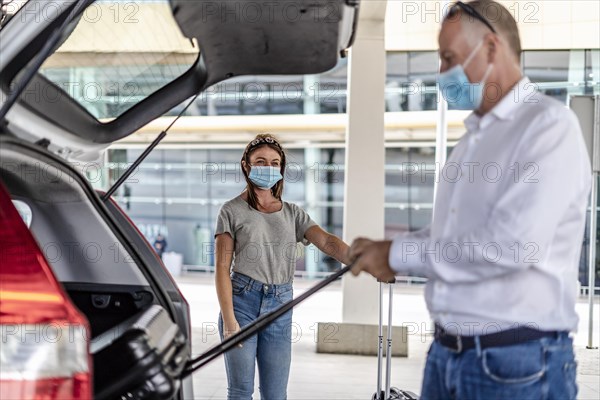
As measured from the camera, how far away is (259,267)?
139 inches

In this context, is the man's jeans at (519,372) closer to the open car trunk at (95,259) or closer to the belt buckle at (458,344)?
the belt buckle at (458,344)

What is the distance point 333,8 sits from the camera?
6.66ft

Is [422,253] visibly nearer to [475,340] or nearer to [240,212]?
[475,340]

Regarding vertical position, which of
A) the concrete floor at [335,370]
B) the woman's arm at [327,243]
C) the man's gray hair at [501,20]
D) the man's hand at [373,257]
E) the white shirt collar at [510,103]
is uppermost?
the man's gray hair at [501,20]

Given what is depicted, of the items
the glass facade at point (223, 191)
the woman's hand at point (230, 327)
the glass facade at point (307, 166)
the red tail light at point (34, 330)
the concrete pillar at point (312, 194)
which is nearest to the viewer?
the red tail light at point (34, 330)

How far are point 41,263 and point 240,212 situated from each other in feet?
6.67

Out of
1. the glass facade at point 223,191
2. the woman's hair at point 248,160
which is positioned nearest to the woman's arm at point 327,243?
the woman's hair at point 248,160

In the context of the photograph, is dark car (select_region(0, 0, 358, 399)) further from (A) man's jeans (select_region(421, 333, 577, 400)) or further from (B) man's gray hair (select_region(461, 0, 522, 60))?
(A) man's jeans (select_region(421, 333, 577, 400))

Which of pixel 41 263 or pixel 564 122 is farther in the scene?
pixel 564 122

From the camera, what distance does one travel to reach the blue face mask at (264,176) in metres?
3.60

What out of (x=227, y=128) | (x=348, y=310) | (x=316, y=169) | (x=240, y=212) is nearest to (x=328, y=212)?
(x=316, y=169)

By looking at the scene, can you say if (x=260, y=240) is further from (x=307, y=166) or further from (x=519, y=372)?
(x=307, y=166)

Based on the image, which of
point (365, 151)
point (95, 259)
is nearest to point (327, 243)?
point (95, 259)

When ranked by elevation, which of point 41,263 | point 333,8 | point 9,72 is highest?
point 333,8
